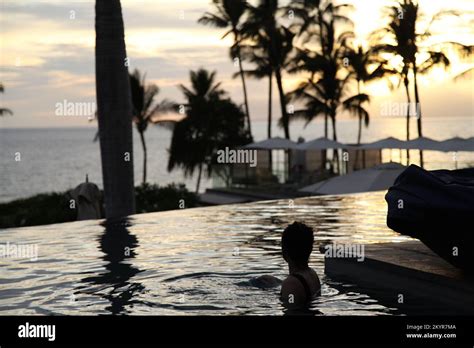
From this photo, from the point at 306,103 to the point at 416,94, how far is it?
10653mm

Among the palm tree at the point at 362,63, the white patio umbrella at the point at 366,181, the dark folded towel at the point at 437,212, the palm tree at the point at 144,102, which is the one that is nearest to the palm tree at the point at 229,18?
the palm tree at the point at 144,102

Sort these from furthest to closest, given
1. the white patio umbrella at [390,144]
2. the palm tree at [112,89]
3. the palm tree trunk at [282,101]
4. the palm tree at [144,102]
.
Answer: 1. the palm tree at [144,102]
2. the palm tree trunk at [282,101]
3. the white patio umbrella at [390,144]
4. the palm tree at [112,89]

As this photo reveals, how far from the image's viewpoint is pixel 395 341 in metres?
6.69

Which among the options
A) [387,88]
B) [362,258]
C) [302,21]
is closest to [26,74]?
[302,21]

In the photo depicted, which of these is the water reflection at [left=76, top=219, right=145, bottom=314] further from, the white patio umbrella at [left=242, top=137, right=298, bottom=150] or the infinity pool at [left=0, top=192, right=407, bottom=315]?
the white patio umbrella at [left=242, top=137, right=298, bottom=150]

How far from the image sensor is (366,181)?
28469mm

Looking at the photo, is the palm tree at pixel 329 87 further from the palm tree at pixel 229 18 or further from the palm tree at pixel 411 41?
the palm tree at pixel 411 41

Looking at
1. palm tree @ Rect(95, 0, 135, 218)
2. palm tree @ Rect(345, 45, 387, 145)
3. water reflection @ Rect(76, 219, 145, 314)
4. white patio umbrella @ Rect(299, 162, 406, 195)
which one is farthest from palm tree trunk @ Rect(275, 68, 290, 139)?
water reflection @ Rect(76, 219, 145, 314)

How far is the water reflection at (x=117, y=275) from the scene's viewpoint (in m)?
9.19

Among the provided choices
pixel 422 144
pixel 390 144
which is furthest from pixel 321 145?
pixel 422 144

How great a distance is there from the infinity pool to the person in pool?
178mm

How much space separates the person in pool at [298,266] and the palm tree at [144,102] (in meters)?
61.7

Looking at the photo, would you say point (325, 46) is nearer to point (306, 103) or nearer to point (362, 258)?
point (306, 103)

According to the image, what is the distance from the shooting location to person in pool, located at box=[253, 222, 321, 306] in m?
8.23
